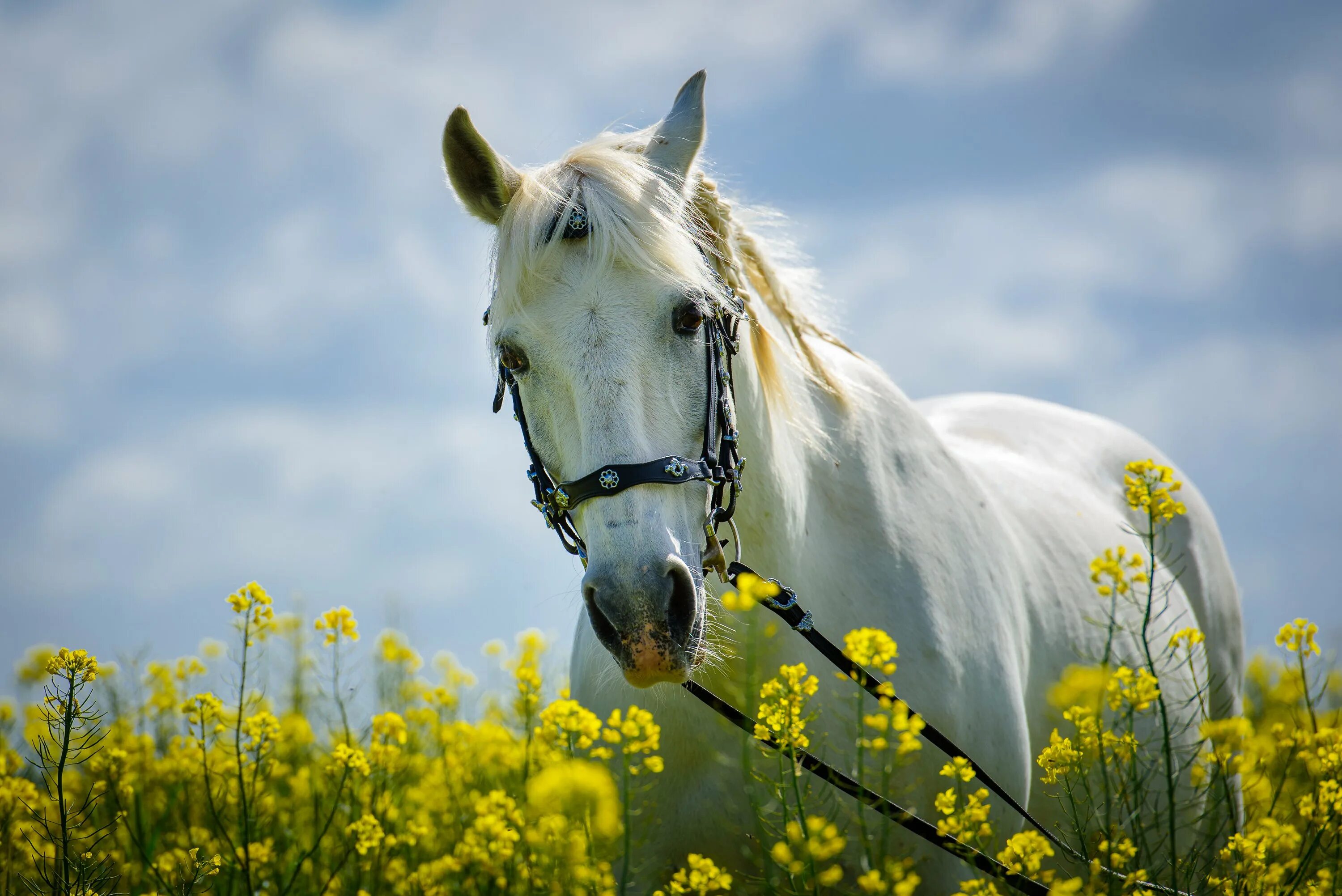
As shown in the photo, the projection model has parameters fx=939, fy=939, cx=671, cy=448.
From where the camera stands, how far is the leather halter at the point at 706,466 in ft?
7.38

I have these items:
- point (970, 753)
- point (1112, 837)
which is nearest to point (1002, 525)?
point (970, 753)

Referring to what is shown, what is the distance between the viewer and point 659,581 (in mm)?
2148

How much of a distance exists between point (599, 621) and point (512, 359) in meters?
0.79

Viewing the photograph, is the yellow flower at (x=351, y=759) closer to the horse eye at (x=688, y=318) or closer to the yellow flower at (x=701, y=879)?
the yellow flower at (x=701, y=879)

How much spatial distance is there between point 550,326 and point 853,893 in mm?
1676

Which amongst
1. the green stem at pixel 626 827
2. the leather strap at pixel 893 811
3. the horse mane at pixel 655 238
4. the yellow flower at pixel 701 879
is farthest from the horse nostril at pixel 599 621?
the horse mane at pixel 655 238

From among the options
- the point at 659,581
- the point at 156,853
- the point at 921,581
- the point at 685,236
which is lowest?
the point at 156,853

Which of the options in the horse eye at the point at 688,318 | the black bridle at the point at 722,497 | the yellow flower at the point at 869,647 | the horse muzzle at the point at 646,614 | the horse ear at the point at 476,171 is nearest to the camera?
the yellow flower at the point at 869,647

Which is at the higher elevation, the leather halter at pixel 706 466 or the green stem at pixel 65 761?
the leather halter at pixel 706 466

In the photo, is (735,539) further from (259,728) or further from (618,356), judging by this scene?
(259,728)

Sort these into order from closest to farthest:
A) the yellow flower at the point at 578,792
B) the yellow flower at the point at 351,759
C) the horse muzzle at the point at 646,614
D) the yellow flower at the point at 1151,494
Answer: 1. the yellow flower at the point at 578,792
2. the horse muzzle at the point at 646,614
3. the yellow flower at the point at 1151,494
4. the yellow flower at the point at 351,759

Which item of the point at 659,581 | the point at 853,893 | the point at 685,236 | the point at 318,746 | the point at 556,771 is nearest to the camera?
the point at 556,771

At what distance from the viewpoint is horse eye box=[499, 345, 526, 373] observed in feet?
8.34

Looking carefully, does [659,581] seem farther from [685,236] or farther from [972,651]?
[972,651]
